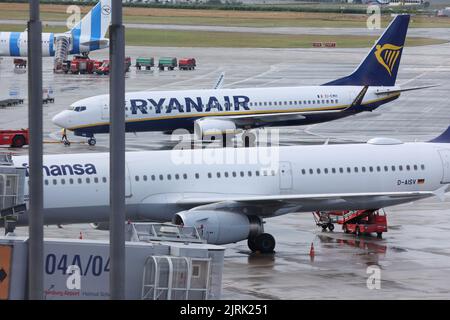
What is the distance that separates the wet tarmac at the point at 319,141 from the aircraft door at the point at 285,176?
2011mm

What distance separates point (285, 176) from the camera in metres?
42.9

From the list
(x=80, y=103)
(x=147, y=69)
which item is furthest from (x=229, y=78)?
(x=80, y=103)

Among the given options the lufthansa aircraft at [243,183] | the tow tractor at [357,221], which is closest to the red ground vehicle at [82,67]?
the tow tractor at [357,221]

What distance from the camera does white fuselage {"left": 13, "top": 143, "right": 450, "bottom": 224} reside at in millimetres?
40469

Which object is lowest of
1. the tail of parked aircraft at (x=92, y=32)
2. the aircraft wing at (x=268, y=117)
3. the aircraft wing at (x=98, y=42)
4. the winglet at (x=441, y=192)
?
the winglet at (x=441, y=192)

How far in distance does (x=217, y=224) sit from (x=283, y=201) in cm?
260

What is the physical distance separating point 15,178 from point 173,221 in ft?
22.2

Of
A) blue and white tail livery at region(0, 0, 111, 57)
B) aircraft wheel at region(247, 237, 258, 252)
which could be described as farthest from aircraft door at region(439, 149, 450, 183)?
blue and white tail livery at region(0, 0, 111, 57)

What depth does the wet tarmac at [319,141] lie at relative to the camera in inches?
1420

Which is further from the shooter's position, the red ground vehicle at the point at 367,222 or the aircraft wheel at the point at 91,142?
the aircraft wheel at the point at 91,142

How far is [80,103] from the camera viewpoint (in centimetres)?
6994

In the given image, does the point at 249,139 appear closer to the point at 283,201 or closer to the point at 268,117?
the point at 268,117

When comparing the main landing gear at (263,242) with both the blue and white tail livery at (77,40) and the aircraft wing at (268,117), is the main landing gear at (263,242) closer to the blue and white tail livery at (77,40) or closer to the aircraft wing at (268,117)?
the aircraft wing at (268,117)

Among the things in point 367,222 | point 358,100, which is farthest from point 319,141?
point 367,222
